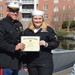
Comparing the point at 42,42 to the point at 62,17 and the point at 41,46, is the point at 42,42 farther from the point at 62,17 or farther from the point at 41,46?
the point at 62,17

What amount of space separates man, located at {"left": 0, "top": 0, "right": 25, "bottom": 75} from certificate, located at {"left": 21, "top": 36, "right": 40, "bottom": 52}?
0.30 ft

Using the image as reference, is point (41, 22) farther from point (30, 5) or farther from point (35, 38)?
point (30, 5)

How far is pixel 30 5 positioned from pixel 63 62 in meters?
59.0

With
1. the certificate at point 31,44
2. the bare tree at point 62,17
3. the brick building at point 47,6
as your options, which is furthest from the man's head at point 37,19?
the brick building at point 47,6

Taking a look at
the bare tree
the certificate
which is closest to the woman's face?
the certificate

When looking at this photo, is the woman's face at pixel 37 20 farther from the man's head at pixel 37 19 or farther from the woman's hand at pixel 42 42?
the woman's hand at pixel 42 42

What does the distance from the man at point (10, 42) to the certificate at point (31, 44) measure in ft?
0.30

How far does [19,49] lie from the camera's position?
13.4 ft

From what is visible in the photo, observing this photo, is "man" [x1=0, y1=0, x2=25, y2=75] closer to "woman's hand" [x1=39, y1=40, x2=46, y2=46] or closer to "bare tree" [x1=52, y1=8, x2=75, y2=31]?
"woman's hand" [x1=39, y1=40, x2=46, y2=46]

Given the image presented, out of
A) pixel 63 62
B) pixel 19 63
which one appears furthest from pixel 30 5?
pixel 19 63

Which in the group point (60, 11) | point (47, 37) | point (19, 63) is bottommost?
point (60, 11)

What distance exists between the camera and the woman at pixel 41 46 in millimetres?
4242

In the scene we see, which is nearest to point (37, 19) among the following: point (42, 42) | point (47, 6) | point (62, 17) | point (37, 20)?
point (37, 20)

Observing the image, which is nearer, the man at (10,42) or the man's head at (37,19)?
the man at (10,42)
